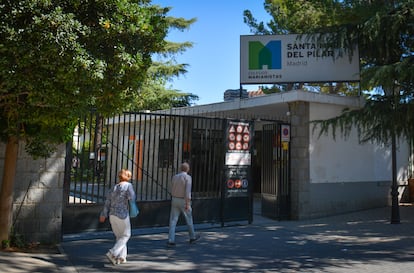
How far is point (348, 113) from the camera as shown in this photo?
36.9 ft

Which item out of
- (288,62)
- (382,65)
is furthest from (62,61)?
(288,62)

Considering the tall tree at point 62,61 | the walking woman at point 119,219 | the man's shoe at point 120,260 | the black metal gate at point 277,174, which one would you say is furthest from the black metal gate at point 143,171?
the man's shoe at point 120,260

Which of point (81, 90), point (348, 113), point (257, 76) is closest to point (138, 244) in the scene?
point (81, 90)

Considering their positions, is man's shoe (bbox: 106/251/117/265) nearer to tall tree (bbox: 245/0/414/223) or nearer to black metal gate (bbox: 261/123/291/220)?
black metal gate (bbox: 261/123/291/220)

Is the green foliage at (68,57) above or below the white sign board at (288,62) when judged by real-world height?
below

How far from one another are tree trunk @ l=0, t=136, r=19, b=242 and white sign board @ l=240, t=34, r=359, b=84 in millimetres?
8691

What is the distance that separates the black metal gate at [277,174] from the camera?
39.4ft

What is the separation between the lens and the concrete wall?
7910 millimetres

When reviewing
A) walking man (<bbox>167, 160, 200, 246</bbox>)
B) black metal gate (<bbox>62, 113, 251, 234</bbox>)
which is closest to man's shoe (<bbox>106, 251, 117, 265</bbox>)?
walking man (<bbox>167, 160, 200, 246</bbox>)

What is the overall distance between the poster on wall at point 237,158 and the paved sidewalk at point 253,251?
1000 mm

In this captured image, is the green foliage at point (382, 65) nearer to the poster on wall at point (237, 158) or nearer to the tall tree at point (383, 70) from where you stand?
the tall tree at point (383, 70)

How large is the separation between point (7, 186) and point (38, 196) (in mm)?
836

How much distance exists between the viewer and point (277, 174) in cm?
1204

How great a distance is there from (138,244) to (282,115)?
834cm
